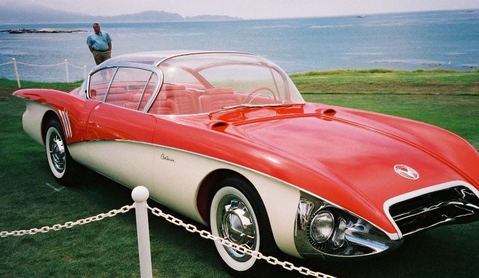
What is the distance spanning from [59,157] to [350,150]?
10.0 ft

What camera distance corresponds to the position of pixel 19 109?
957cm

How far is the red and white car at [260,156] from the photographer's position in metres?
2.33

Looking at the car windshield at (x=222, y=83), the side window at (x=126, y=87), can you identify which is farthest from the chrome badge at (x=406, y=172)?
the side window at (x=126, y=87)

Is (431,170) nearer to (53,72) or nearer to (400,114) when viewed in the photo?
(400,114)

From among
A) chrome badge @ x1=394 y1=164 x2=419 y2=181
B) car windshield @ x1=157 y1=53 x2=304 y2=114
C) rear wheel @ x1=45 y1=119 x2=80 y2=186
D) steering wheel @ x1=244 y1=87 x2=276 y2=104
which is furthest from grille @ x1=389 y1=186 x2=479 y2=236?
rear wheel @ x1=45 y1=119 x2=80 y2=186

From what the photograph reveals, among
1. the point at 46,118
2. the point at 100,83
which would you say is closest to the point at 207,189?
the point at 100,83

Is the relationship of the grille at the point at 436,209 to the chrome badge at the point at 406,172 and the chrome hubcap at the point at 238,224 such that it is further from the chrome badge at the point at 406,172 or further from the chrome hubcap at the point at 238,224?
the chrome hubcap at the point at 238,224

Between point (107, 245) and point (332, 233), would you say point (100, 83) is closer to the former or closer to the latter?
point (107, 245)

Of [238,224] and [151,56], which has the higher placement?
[151,56]

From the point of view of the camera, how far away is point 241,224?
265cm

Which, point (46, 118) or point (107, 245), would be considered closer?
point (107, 245)

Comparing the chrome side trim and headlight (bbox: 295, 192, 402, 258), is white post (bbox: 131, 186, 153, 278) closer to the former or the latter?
headlight (bbox: 295, 192, 402, 258)

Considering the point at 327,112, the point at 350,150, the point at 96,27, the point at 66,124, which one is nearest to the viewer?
the point at 350,150

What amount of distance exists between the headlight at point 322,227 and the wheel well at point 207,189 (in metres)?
0.62
